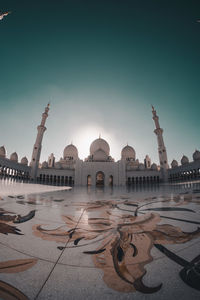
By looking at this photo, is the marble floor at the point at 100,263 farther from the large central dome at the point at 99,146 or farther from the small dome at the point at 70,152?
the small dome at the point at 70,152

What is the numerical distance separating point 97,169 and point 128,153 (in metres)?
13.4

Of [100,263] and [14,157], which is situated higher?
[14,157]

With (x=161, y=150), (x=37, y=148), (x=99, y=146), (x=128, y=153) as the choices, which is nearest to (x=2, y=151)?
(x=37, y=148)

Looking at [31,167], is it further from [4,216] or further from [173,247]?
[173,247]

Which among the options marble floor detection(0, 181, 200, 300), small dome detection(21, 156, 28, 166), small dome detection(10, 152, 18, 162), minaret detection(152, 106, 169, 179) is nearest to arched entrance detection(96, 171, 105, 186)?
minaret detection(152, 106, 169, 179)

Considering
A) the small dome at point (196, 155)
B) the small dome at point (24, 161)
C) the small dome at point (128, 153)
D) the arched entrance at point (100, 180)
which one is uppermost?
the small dome at point (128, 153)

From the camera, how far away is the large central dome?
106 feet

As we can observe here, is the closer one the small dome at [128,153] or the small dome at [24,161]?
the small dome at [24,161]

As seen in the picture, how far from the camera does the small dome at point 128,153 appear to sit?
33750 mm

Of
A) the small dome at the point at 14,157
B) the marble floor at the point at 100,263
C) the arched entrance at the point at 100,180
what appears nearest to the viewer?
the marble floor at the point at 100,263

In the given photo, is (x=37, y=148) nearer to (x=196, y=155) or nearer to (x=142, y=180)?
(x=142, y=180)

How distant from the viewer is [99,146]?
106 feet

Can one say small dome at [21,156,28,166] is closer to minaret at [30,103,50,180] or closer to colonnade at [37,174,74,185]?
minaret at [30,103,50,180]

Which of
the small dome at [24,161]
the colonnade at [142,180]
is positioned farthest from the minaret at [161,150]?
the small dome at [24,161]
